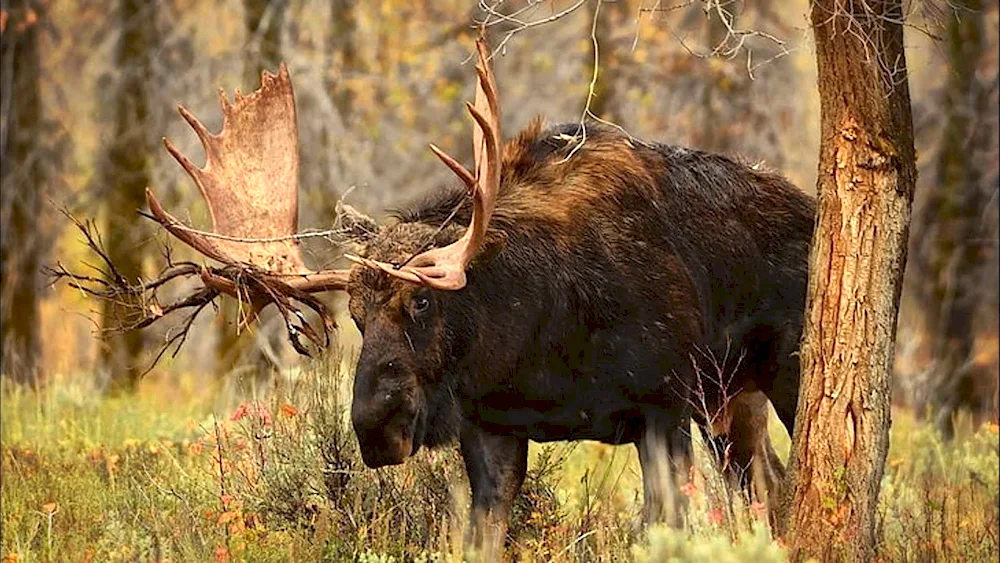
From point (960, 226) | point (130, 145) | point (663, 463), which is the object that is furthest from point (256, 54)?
point (663, 463)

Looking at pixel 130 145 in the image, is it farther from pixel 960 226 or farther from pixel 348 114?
pixel 960 226

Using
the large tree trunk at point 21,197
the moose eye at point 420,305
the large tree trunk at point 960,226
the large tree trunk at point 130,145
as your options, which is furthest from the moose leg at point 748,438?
the large tree trunk at point 130,145

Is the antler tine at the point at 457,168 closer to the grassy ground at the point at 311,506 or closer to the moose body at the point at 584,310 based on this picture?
the moose body at the point at 584,310

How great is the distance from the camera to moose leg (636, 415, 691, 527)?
739cm

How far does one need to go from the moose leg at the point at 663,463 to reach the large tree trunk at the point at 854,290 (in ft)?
2.61

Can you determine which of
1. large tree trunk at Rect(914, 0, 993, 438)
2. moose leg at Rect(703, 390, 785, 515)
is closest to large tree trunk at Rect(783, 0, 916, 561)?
moose leg at Rect(703, 390, 785, 515)

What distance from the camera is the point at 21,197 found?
555 inches

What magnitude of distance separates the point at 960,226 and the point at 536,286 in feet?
27.0

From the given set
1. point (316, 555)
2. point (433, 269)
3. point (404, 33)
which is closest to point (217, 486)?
point (316, 555)

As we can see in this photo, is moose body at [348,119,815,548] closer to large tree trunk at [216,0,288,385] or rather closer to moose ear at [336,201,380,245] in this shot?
moose ear at [336,201,380,245]

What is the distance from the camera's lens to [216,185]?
7.88 m

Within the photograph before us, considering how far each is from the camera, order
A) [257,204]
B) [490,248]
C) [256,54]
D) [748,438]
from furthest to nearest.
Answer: [256,54] → [748,438] → [257,204] → [490,248]

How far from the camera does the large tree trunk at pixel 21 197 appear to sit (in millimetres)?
13312

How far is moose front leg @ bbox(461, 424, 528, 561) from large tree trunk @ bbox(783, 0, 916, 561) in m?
1.40
